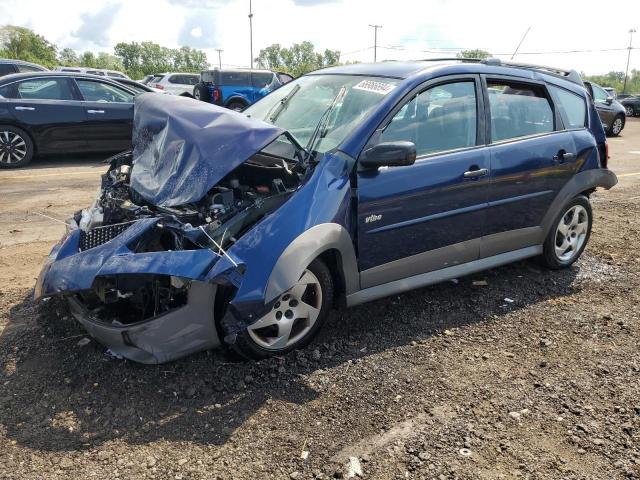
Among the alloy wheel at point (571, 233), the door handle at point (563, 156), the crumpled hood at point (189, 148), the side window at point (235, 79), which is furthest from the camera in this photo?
the side window at point (235, 79)

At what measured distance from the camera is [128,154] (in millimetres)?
4434

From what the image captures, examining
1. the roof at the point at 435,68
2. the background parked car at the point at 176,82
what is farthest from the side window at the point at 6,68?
the roof at the point at 435,68

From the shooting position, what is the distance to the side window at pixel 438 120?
3.70 metres

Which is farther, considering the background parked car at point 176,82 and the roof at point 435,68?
the background parked car at point 176,82

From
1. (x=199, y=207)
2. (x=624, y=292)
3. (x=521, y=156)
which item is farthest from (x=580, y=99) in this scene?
(x=199, y=207)

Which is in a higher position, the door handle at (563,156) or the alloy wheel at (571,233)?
the door handle at (563,156)

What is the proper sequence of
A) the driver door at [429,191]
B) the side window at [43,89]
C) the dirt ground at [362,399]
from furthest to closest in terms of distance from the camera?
the side window at [43,89] → the driver door at [429,191] → the dirt ground at [362,399]

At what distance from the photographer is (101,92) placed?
9.69m

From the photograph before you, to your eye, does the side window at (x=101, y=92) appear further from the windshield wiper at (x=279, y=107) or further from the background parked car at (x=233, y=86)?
the background parked car at (x=233, y=86)

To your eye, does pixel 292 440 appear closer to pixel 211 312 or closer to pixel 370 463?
pixel 370 463

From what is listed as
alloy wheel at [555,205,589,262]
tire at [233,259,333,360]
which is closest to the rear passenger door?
alloy wheel at [555,205,589,262]

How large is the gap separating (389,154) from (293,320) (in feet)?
3.84

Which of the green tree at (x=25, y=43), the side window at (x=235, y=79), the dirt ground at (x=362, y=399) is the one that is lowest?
the dirt ground at (x=362, y=399)

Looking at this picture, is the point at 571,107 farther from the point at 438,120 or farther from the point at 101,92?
the point at 101,92
